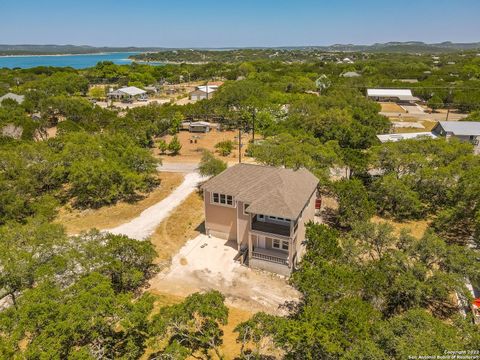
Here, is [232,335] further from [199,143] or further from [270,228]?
[199,143]

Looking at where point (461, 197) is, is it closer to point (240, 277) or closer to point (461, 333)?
point (461, 333)

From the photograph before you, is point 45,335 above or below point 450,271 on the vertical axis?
above

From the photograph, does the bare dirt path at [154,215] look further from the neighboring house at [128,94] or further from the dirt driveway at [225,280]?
the neighboring house at [128,94]

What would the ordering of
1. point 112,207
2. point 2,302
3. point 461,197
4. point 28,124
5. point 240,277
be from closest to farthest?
point 2,302
point 240,277
point 461,197
point 112,207
point 28,124

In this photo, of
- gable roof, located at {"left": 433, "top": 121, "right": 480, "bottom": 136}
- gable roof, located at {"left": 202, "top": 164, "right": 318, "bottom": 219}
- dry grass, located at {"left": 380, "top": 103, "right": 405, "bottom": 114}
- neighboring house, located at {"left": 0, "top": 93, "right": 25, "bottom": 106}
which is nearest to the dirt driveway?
gable roof, located at {"left": 202, "top": 164, "right": 318, "bottom": 219}

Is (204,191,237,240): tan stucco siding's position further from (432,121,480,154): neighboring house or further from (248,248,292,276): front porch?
(432,121,480,154): neighboring house

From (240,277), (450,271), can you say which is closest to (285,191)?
(240,277)
